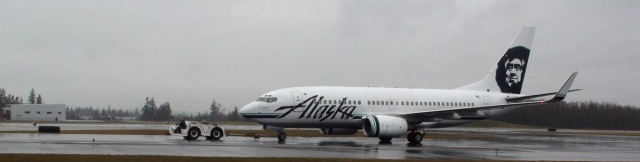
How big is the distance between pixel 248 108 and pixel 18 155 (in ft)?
59.0

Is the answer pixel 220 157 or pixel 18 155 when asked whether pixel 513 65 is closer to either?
pixel 220 157

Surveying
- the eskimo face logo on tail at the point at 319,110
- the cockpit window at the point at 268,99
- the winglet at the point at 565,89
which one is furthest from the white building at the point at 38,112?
the winglet at the point at 565,89

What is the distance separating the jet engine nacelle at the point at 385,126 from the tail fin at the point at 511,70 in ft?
35.9

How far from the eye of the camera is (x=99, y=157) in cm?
2173

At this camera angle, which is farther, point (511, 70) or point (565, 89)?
point (511, 70)

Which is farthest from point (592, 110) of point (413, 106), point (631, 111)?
point (413, 106)

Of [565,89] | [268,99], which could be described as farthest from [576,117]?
[268,99]

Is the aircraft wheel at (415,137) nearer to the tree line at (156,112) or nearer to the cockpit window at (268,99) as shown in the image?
the cockpit window at (268,99)

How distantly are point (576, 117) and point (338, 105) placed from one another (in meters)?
81.8

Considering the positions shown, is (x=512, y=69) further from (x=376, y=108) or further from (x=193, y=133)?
(x=193, y=133)

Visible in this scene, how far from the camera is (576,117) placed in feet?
371

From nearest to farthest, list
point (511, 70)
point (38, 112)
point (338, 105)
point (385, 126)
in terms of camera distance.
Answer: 1. point (385, 126)
2. point (338, 105)
3. point (511, 70)
4. point (38, 112)

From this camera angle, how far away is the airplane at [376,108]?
129ft

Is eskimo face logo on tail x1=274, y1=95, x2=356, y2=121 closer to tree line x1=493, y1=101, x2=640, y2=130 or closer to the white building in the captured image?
tree line x1=493, y1=101, x2=640, y2=130
